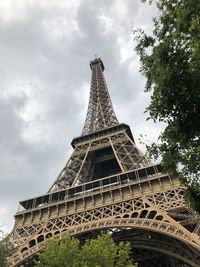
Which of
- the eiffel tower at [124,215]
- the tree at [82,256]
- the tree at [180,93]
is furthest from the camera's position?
the eiffel tower at [124,215]

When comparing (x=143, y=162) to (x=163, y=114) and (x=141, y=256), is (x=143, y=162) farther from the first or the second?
(x=163, y=114)

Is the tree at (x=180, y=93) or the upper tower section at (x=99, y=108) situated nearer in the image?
the tree at (x=180, y=93)

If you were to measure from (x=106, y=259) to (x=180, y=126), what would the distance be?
8.18 metres

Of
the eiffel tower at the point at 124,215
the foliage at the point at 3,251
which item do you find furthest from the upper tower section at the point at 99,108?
the foliage at the point at 3,251

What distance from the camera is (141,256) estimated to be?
2762cm

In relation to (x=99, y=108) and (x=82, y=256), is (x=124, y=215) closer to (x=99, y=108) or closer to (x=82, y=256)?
(x=82, y=256)

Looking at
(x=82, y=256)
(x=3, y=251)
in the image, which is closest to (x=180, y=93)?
(x=82, y=256)

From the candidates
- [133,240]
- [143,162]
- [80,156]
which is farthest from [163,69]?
[80,156]

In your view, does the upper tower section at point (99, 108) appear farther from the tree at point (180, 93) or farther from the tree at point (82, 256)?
the tree at point (180, 93)

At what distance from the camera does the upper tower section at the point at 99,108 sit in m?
41.2

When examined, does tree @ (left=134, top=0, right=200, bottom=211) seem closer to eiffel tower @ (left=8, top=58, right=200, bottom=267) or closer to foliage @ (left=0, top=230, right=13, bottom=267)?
eiffel tower @ (left=8, top=58, right=200, bottom=267)

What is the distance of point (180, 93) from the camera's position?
8992mm

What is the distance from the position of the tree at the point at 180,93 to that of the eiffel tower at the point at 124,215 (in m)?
8.30

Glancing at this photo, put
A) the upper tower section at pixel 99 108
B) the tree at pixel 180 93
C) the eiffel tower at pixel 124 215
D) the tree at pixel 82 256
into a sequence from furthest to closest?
the upper tower section at pixel 99 108 < the eiffel tower at pixel 124 215 < the tree at pixel 82 256 < the tree at pixel 180 93
